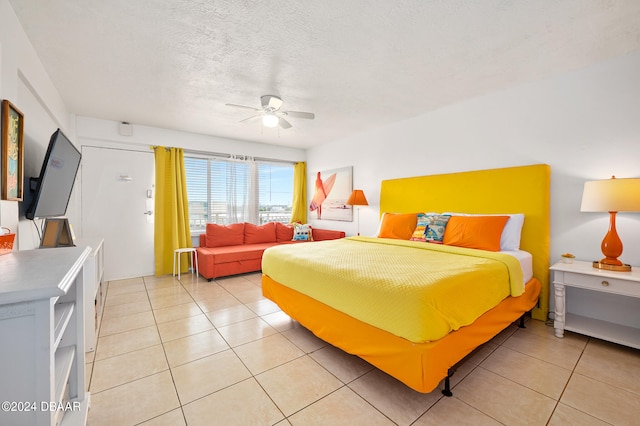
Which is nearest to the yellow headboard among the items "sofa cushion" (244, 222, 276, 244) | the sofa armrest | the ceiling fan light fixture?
the sofa armrest

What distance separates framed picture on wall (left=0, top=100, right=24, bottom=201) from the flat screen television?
230 millimetres

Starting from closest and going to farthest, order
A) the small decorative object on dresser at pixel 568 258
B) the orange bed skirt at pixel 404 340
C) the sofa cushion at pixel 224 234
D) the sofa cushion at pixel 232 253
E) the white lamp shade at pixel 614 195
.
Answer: the orange bed skirt at pixel 404 340 < the white lamp shade at pixel 614 195 < the small decorative object on dresser at pixel 568 258 < the sofa cushion at pixel 232 253 < the sofa cushion at pixel 224 234

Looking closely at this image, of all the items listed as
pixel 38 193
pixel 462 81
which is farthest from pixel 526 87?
pixel 38 193

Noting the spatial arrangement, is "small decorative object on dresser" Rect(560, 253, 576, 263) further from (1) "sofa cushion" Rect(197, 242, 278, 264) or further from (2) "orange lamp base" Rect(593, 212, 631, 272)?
(1) "sofa cushion" Rect(197, 242, 278, 264)

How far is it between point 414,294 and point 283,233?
13.8 feet

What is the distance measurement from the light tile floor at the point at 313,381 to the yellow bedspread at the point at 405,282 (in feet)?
1.51

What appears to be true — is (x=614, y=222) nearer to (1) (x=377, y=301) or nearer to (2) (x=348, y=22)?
(1) (x=377, y=301)

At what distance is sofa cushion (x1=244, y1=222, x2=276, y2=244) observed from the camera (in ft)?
17.1

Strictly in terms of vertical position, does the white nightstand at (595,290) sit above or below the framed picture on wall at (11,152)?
below

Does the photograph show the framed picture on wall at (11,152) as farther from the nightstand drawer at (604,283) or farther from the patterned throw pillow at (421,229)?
the nightstand drawer at (604,283)

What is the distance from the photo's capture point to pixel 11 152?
5.47 feet

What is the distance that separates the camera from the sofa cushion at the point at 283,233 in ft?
18.1

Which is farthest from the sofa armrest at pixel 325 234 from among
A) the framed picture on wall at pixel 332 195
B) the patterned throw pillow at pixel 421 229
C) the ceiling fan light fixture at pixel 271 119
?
the ceiling fan light fixture at pixel 271 119

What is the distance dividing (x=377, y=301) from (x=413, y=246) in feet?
4.95
